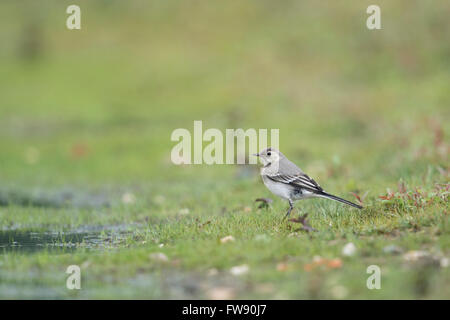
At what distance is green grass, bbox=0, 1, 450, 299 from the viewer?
21.3 feet

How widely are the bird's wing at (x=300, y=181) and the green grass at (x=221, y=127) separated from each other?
1.45 ft

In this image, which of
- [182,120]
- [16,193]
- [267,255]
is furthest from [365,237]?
[182,120]

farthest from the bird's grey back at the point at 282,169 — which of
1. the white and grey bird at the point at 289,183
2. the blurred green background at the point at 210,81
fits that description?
the blurred green background at the point at 210,81

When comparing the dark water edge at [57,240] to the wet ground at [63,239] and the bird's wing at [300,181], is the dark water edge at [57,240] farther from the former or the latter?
the bird's wing at [300,181]

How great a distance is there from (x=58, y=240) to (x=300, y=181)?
12.1 feet

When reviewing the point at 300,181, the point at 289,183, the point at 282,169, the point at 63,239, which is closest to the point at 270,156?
the point at 282,169

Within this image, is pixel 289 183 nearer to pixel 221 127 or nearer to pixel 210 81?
pixel 221 127

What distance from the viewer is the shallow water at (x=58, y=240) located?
26.6 feet

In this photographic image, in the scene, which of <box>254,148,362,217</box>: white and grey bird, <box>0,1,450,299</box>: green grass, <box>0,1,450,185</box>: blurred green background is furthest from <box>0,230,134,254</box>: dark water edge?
<box>0,1,450,185</box>: blurred green background

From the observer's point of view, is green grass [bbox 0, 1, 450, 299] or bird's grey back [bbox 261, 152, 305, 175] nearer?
green grass [bbox 0, 1, 450, 299]

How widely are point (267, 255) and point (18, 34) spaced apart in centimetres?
2485

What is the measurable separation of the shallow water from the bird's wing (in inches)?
99.0

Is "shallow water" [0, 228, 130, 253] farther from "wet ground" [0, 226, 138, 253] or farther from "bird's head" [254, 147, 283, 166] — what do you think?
"bird's head" [254, 147, 283, 166]

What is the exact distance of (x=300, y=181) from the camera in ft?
28.3
